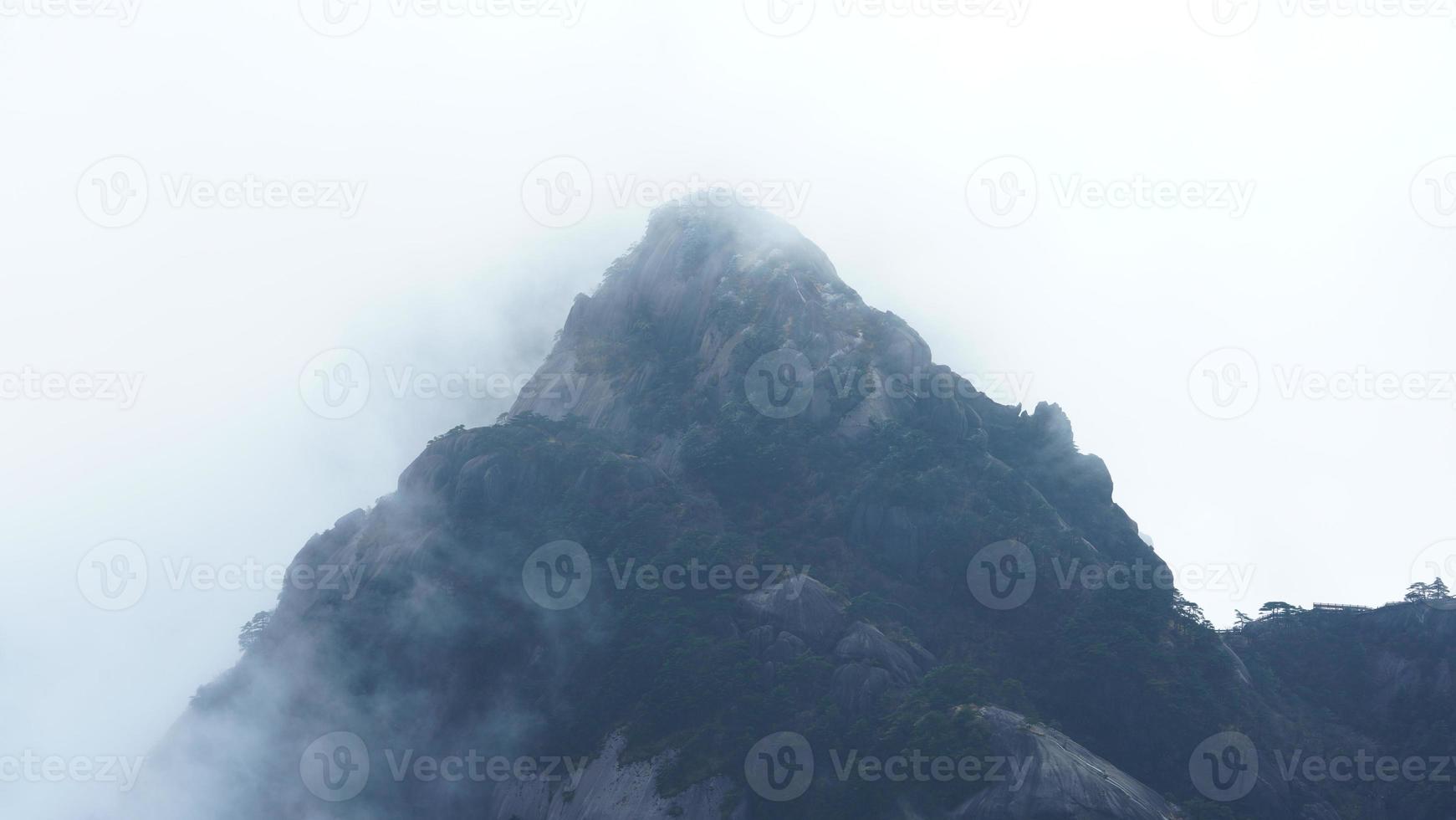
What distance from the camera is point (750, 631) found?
103m

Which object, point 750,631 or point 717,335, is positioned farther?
point 717,335

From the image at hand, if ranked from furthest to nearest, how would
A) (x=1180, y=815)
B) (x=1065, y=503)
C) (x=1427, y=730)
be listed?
(x=1065, y=503)
(x=1427, y=730)
(x=1180, y=815)

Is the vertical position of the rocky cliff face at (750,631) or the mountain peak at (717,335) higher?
the mountain peak at (717,335)

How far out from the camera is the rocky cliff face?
9225cm

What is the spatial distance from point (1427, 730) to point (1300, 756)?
11.7 m

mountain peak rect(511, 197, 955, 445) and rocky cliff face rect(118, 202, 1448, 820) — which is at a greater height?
mountain peak rect(511, 197, 955, 445)

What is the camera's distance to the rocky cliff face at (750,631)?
303 ft

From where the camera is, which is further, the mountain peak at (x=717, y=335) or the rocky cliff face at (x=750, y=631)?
the mountain peak at (x=717, y=335)

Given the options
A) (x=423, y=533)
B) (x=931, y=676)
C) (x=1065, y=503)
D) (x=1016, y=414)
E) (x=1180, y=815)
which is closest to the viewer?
(x=1180, y=815)

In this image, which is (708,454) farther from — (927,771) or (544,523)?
(927,771)

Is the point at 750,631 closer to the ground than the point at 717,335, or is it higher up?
closer to the ground

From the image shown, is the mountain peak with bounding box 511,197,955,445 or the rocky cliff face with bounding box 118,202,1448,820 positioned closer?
the rocky cliff face with bounding box 118,202,1448,820

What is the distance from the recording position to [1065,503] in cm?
12306

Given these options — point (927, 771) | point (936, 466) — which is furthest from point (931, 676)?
point (936, 466)
